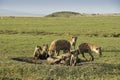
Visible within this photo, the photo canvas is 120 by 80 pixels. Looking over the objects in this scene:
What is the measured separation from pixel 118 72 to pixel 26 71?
12.8 feet

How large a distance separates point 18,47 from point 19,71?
36.9 feet

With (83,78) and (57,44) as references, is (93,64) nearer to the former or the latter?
(83,78)

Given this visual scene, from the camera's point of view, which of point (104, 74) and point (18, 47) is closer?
point (104, 74)

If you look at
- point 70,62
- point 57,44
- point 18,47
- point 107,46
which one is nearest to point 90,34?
point 107,46

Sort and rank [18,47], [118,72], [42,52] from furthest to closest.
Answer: [18,47]
[42,52]
[118,72]

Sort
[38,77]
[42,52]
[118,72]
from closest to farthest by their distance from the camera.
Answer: [38,77]
[118,72]
[42,52]

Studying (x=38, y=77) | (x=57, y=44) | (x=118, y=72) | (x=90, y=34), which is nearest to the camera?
(x=38, y=77)

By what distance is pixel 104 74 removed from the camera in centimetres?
1532

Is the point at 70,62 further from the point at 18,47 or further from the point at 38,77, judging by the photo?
the point at 18,47

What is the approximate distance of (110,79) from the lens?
14797mm

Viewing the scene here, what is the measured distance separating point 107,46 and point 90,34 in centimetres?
1165

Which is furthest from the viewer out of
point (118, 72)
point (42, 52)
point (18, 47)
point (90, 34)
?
point (90, 34)

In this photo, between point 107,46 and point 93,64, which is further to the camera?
point 107,46

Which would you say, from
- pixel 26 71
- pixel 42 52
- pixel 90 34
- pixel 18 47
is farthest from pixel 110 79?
pixel 90 34
